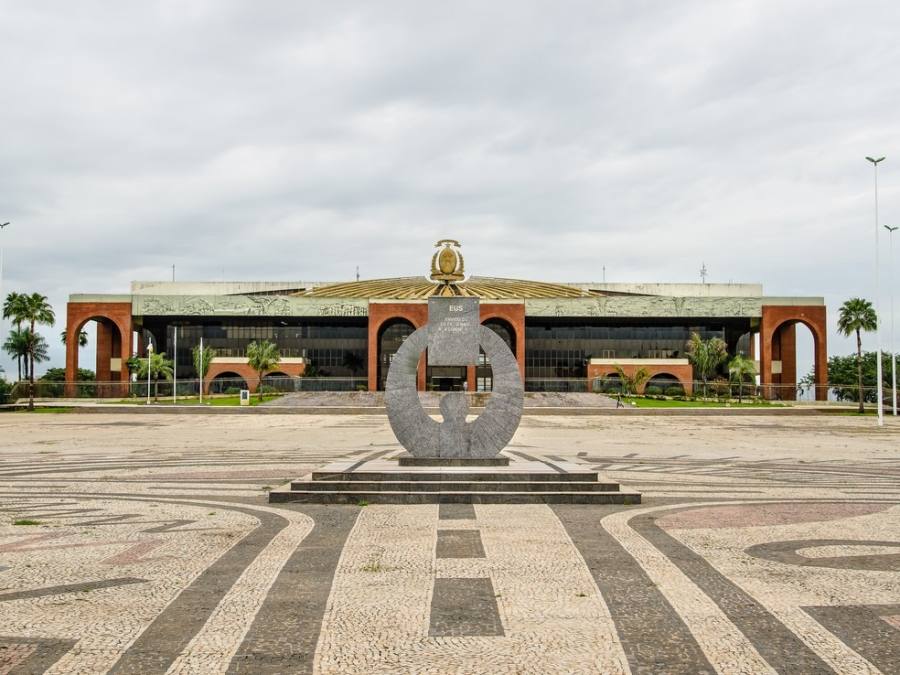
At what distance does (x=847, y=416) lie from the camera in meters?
47.5

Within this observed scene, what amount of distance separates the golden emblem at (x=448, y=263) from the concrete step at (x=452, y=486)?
6.49m

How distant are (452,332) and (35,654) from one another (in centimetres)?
1222

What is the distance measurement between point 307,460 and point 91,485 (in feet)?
20.0

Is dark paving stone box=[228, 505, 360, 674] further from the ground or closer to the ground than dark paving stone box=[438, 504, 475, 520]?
further from the ground

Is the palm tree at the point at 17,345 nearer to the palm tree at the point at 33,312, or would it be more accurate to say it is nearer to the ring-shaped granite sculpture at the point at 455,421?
the palm tree at the point at 33,312

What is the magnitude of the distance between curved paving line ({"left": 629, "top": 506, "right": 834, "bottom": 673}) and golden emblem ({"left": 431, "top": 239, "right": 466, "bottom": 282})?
33.6 ft

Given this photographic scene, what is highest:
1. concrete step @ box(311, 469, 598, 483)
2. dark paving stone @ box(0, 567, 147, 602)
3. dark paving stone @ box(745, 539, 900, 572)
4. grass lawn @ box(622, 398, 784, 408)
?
concrete step @ box(311, 469, 598, 483)

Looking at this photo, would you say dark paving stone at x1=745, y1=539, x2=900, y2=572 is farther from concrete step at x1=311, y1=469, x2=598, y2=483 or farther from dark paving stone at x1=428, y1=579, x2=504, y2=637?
concrete step at x1=311, y1=469, x2=598, y2=483

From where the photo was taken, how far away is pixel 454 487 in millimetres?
14117

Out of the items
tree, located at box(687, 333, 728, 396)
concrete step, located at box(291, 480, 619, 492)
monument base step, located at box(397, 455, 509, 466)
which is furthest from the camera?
tree, located at box(687, 333, 728, 396)

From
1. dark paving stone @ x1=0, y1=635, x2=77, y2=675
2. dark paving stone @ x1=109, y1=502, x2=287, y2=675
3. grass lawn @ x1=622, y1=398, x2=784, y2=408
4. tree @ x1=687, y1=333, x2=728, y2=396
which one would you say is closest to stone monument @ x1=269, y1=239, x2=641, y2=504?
dark paving stone @ x1=109, y1=502, x2=287, y2=675

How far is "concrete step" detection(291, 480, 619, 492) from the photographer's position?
13.9 metres

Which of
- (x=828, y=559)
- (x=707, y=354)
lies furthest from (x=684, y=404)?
(x=828, y=559)

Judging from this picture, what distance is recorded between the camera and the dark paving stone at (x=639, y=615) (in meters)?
5.91
